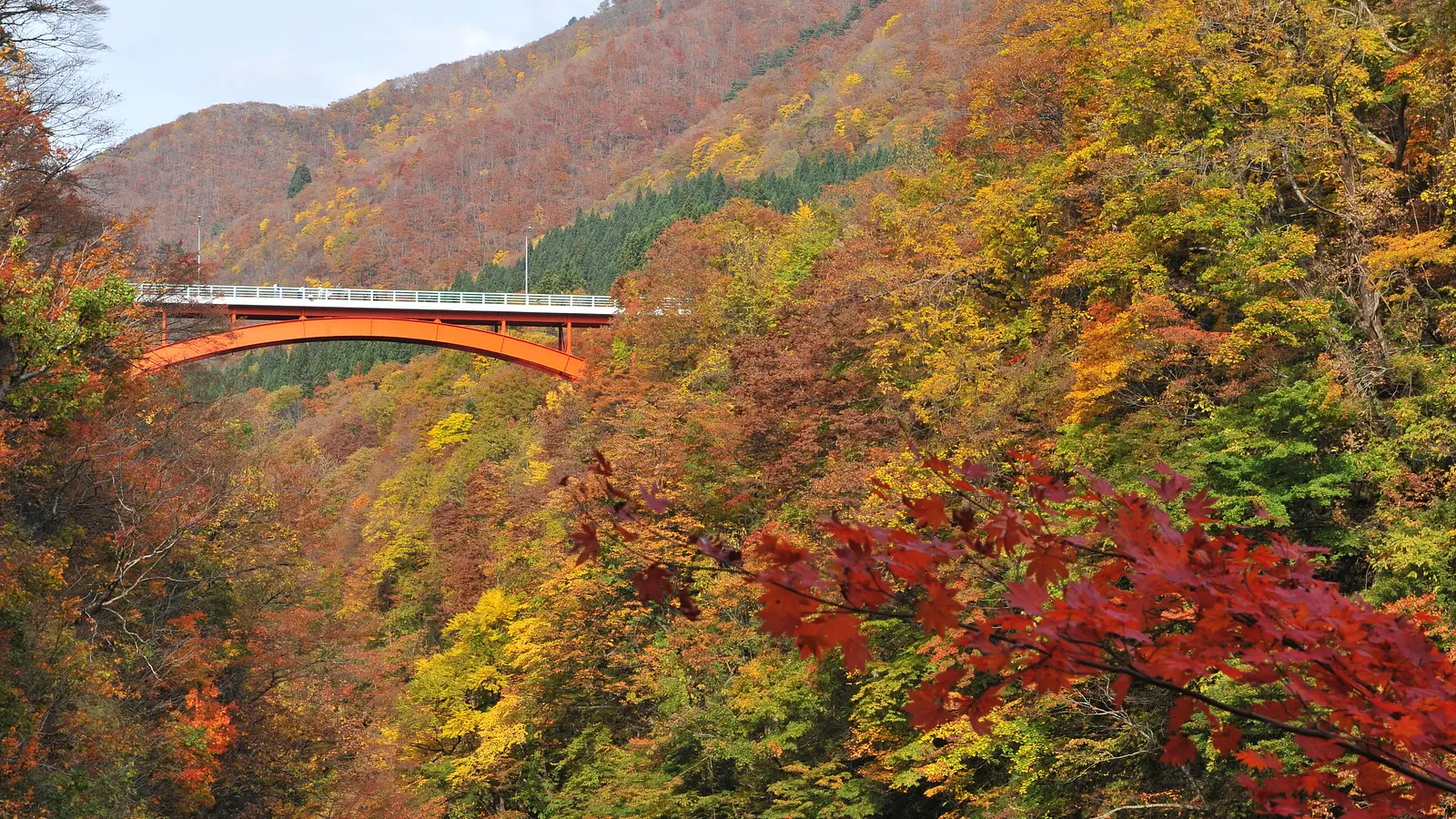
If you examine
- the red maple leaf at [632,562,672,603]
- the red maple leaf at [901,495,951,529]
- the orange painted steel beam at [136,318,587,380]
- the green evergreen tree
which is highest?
the green evergreen tree

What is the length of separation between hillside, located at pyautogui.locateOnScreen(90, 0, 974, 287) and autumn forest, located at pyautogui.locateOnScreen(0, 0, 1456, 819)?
1539 inches

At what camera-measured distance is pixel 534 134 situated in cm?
12056

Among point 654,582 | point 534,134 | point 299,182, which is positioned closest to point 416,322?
point 654,582

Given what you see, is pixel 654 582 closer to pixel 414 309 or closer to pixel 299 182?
pixel 414 309

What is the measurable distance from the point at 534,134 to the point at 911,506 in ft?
405

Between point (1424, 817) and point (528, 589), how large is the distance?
22.3m

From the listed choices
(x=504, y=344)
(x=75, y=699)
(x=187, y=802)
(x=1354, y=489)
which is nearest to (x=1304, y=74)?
(x=1354, y=489)

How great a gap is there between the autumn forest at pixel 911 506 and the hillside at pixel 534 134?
39.1 metres

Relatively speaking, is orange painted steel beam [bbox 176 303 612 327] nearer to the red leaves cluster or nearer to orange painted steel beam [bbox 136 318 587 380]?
orange painted steel beam [bbox 136 318 587 380]

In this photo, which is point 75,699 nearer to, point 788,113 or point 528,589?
point 528,589

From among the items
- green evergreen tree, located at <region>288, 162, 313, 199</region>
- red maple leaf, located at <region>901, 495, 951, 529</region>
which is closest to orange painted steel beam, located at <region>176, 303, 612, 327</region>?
red maple leaf, located at <region>901, 495, 951, 529</region>

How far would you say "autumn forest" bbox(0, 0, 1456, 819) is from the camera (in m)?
3.01

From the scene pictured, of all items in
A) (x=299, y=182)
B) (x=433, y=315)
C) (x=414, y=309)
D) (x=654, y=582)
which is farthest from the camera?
(x=299, y=182)

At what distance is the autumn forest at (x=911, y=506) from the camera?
301 cm
